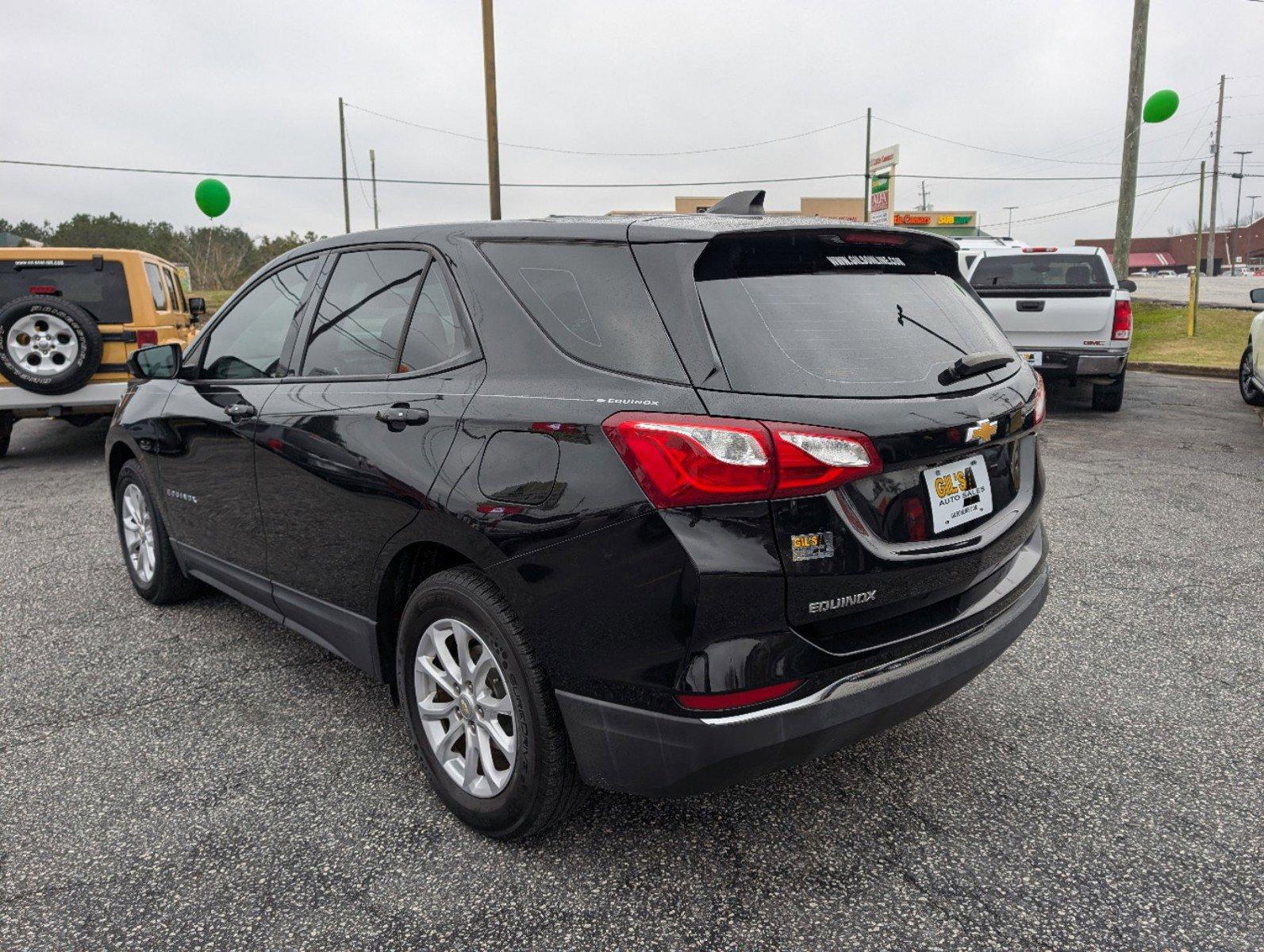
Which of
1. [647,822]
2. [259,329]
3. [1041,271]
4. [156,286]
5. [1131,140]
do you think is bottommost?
[647,822]

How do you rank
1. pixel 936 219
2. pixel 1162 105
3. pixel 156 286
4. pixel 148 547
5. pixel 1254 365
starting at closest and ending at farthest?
1. pixel 148 547
2. pixel 156 286
3. pixel 1254 365
4. pixel 1162 105
5. pixel 936 219

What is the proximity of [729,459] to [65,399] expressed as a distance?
26.6 feet

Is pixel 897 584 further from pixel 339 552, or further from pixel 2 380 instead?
pixel 2 380

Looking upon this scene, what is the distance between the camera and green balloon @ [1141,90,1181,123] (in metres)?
17.2

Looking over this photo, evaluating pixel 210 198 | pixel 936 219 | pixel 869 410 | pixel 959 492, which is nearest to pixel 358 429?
pixel 869 410

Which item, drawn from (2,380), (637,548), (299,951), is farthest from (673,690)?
(2,380)

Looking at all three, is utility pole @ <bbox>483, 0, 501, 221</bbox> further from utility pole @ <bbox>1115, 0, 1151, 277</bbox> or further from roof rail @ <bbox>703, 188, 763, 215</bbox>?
roof rail @ <bbox>703, 188, 763, 215</bbox>

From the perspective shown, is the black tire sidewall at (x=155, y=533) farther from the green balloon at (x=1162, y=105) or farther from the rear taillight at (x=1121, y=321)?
the green balloon at (x=1162, y=105)

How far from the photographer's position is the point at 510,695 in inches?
91.9

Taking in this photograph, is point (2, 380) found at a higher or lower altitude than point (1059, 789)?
higher

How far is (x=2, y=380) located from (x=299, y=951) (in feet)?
25.8

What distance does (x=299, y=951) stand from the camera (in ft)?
6.97

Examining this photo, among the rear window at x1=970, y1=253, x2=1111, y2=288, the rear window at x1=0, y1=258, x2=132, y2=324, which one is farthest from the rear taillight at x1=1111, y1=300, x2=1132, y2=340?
the rear window at x1=0, y1=258, x2=132, y2=324

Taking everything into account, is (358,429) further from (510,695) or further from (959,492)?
(959,492)
